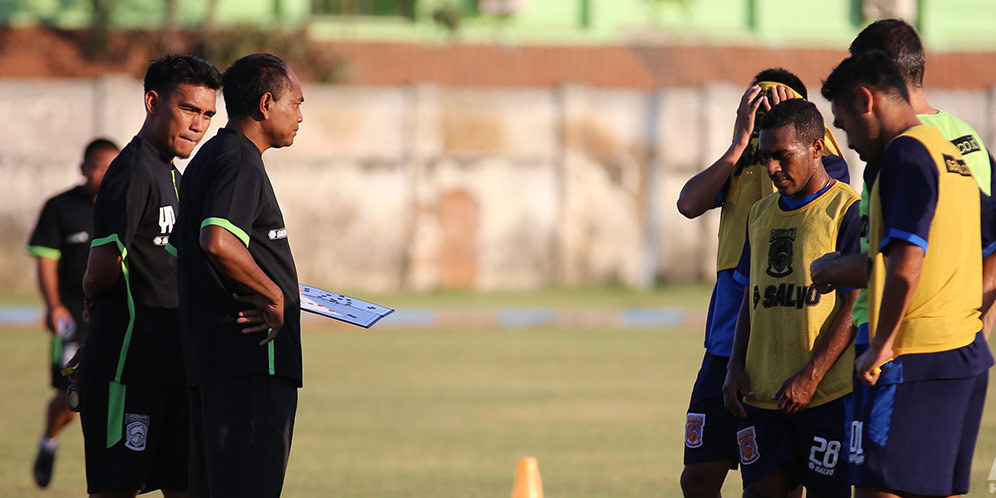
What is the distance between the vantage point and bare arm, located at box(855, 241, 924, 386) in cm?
417

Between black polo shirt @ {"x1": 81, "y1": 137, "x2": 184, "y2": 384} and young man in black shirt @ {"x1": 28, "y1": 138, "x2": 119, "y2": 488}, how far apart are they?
3038mm

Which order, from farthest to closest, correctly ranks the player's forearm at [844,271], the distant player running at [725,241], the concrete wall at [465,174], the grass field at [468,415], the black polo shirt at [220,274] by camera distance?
the concrete wall at [465,174], the grass field at [468,415], the distant player running at [725,241], the black polo shirt at [220,274], the player's forearm at [844,271]

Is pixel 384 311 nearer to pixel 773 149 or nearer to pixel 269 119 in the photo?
pixel 269 119

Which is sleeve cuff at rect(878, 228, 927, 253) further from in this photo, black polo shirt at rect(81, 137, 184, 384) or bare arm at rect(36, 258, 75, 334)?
bare arm at rect(36, 258, 75, 334)

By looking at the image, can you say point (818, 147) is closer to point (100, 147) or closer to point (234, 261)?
point (234, 261)

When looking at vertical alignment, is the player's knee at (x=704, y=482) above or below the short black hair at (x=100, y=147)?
below

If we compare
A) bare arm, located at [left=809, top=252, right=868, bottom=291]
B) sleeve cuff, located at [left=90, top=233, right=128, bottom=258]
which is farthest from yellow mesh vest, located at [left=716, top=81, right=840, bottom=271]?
sleeve cuff, located at [left=90, top=233, right=128, bottom=258]

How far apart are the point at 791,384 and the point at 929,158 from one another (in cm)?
122

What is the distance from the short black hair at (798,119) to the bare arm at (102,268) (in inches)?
116

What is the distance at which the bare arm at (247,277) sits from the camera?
4535 millimetres

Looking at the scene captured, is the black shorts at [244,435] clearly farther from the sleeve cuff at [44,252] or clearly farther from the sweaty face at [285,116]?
the sleeve cuff at [44,252]

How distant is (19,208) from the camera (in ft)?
83.4

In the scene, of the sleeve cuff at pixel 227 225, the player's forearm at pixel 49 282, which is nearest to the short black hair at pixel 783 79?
the sleeve cuff at pixel 227 225

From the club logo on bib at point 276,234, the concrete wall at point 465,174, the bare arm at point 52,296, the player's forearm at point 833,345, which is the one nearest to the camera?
the club logo on bib at point 276,234
